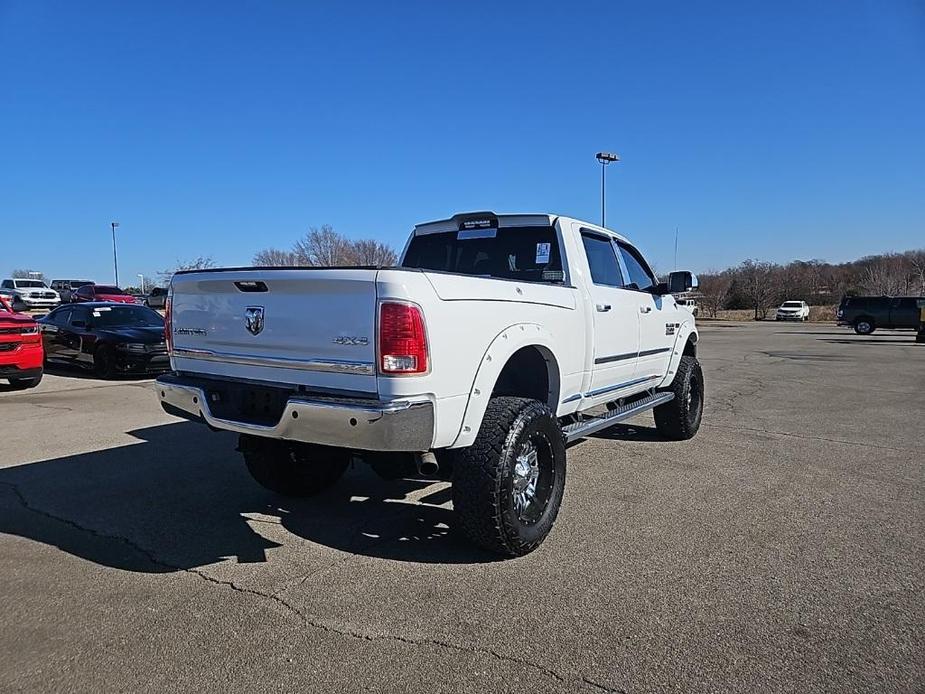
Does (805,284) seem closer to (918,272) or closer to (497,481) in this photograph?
(918,272)

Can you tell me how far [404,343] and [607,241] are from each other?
123 inches

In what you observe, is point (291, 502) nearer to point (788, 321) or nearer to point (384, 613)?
point (384, 613)

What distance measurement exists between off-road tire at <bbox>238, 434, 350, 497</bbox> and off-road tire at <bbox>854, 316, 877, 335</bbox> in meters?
32.9

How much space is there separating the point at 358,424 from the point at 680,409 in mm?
4558

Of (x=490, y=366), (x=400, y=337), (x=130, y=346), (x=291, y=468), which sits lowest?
(x=291, y=468)

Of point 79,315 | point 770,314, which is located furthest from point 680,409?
point 770,314

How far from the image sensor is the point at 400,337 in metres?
3.15

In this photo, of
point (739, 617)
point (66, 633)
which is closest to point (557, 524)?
point (739, 617)

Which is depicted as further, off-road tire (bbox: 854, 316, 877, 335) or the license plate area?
off-road tire (bbox: 854, 316, 877, 335)

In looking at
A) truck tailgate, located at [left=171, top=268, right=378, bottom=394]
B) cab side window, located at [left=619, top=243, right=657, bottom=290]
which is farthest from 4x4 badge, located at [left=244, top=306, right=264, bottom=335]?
cab side window, located at [left=619, top=243, right=657, bottom=290]

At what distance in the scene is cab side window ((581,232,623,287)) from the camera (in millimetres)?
5230

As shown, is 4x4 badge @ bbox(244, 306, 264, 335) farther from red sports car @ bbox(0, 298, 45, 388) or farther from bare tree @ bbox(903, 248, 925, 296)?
bare tree @ bbox(903, 248, 925, 296)

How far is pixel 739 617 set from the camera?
3059 millimetres

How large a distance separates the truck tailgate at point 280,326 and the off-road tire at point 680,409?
4273 millimetres
